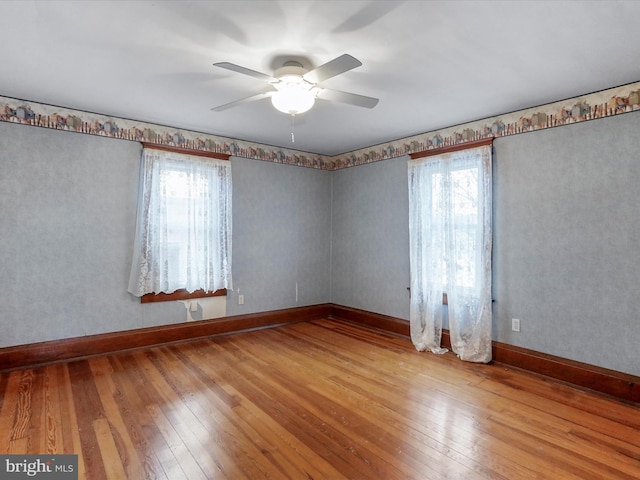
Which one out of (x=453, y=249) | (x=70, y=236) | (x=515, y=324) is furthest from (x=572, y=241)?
(x=70, y=236)

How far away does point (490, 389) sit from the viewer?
299cm

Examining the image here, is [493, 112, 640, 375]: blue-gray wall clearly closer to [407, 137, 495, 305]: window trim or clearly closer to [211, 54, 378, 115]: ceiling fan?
[407, 137, 495, 305]: window trim

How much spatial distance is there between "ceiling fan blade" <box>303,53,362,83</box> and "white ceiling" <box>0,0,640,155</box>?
23cm

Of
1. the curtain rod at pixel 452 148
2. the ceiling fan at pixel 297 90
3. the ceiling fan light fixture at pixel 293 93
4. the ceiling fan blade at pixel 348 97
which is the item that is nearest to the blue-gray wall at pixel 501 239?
the curtain rod at pixel 452 148

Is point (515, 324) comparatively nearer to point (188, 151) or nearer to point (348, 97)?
point (348, 97)

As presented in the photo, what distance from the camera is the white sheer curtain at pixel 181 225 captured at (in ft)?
12.9

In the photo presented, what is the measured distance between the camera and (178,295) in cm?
419

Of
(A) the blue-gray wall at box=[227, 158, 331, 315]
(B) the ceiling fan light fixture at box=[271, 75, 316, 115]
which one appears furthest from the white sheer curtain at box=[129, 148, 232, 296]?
(B) the ceiling fan light fixture at box=[271, 75, 316, 115]

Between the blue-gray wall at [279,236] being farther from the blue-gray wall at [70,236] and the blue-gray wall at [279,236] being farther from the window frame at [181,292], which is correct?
the window frame at [181,292]

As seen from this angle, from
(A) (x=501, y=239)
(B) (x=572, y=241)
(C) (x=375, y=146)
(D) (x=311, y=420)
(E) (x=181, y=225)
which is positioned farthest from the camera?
(C) (x=375, y=146)

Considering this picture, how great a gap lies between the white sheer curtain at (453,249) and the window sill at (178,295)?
2.51m

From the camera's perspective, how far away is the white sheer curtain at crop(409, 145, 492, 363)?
3.63m

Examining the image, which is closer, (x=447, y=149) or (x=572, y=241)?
(x=572, y=241)

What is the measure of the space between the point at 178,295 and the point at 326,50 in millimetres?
3250
